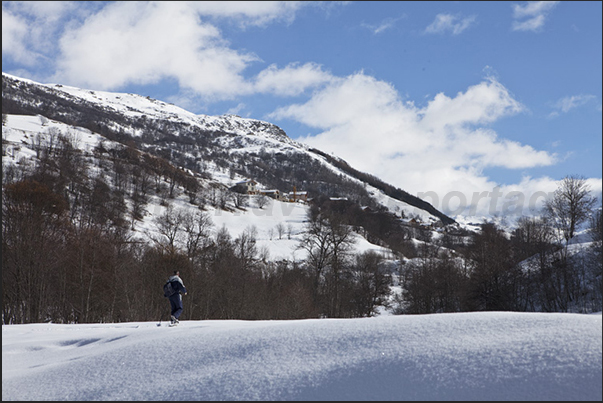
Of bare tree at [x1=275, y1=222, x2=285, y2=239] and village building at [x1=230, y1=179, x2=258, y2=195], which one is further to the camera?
village building at [x1=230, y1=179, x2=258, y2=195]

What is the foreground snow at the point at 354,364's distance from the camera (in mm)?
4863

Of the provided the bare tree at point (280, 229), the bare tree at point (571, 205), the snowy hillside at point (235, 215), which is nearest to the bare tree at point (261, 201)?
the snowy hillside at point (235, 215)

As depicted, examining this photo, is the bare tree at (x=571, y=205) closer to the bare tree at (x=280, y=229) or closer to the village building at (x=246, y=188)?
the bare tree at (x=280, y=229)

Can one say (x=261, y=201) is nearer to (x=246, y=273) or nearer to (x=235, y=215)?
(x=235, y=215)

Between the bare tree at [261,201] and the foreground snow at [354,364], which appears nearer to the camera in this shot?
the foreground snow at [354,364]

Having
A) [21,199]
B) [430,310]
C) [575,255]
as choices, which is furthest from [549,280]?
[21,199]

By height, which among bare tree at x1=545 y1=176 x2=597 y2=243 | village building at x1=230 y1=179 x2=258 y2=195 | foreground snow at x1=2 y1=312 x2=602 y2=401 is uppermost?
village building at x1=230 y1=179 x2=258 y2=195

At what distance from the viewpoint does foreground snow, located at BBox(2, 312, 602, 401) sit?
16.0ft

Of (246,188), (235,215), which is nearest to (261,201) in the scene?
(235,215)

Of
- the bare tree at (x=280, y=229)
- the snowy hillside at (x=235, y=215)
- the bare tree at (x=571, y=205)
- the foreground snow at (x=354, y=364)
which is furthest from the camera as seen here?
the bare tree at (x=280, y=229)

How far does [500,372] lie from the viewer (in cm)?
497

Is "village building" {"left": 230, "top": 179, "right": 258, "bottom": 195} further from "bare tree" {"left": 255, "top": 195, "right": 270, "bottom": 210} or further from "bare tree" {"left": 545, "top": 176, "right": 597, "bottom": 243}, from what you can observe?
"bare tree" {"left": 545, "top": 176, "right": 597, "bottom": 243}

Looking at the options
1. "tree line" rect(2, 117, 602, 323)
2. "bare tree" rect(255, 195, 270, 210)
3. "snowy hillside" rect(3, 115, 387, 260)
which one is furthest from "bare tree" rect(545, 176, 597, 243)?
"bare tree" rect(255, 195, 270, 210)

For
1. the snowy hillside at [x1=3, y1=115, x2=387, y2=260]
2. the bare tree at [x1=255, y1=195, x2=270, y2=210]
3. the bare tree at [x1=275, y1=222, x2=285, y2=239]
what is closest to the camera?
the snowy hillside at [x1=3, y1=115, x2=387, y2=260]
